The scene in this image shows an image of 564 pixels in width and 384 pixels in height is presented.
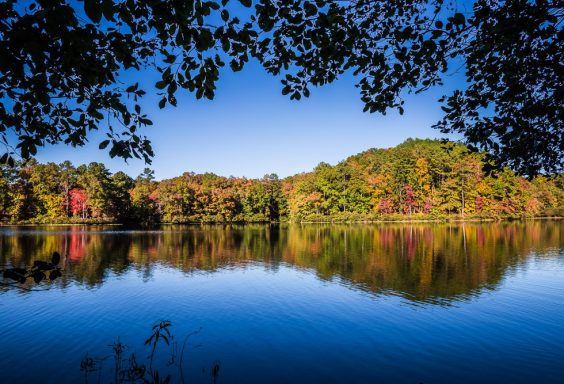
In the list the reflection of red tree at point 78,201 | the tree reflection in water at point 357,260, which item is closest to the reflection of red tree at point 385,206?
the tree reflection in water at point 357,260

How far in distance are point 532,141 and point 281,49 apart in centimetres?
341

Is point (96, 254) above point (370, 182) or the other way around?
the other way around

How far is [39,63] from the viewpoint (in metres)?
2.40

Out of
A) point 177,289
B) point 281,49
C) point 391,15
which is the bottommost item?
point 177,289

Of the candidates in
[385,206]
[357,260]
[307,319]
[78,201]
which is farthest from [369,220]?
[78,201]

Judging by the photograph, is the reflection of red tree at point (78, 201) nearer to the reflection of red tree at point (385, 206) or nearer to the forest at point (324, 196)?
the forest at point (324, 196)

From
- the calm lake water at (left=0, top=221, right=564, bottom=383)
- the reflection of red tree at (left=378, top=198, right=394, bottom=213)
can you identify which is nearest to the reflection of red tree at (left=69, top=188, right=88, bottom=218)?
the calm lake water at (left=0, top=221, right=564, bottom=383)

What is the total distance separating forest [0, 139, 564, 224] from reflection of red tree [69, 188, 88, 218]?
0.59 ft

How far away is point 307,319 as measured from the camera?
1146 cm

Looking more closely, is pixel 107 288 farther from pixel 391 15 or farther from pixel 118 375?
pixel 391 15

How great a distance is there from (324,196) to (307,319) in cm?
6489

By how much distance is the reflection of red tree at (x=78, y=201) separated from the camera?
69.6 m

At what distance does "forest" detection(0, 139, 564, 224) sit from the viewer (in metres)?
66.8

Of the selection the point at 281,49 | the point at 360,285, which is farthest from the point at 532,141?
the point at 360,285
